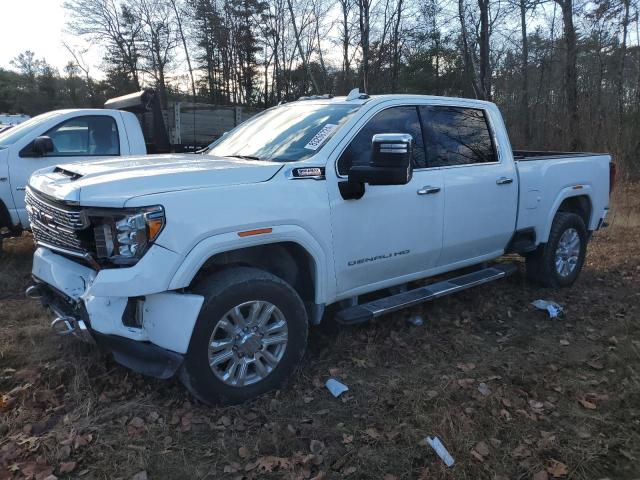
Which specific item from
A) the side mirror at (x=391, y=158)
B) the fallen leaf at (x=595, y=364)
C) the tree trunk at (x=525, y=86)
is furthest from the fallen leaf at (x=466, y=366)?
the tree trunk at (x=525, y=86)

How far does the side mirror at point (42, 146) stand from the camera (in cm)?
648

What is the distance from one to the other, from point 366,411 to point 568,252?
3.78 m

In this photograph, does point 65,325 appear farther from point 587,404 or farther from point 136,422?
point 587,404

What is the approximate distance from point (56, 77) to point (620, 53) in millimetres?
50245

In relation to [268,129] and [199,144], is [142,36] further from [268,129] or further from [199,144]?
[268,129]

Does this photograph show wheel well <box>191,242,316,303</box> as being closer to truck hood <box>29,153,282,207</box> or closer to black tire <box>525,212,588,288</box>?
truck hood <box>29,153,282,207</box>

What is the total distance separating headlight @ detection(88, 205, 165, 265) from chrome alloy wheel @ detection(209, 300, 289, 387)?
0.66m

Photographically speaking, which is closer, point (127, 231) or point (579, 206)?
point (127, 231)

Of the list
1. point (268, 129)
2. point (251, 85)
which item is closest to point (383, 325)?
point (268, 129)

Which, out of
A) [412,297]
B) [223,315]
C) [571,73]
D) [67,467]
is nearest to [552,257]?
[412,297]

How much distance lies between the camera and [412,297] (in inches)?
166

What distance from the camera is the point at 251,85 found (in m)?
37.9

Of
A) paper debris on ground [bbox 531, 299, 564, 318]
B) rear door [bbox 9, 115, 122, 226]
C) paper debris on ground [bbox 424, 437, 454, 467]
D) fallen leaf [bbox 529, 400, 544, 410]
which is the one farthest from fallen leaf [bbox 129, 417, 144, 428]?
rear door [bbox 9, 115, 122, 226]

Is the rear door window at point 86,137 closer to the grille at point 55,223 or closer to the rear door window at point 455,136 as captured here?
the grille at point 55,223
